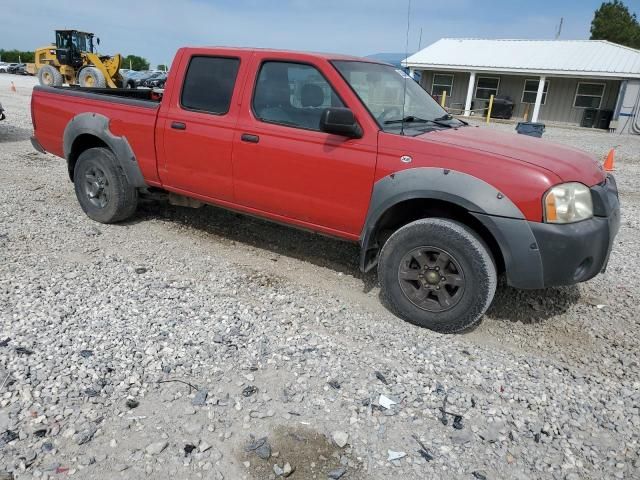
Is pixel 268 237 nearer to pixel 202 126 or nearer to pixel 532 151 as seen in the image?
pixel 202 126

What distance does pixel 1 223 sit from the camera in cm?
552

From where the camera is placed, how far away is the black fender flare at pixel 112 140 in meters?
5.14

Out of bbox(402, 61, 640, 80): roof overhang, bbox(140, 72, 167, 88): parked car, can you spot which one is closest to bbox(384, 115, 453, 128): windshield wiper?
bbox(402, 61, 640, 80): roof overhang

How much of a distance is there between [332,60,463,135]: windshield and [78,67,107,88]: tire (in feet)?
67.2

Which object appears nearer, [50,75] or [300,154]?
[300,154]

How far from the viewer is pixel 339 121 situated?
362 centimetres

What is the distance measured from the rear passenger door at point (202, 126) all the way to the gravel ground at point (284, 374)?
0.78m

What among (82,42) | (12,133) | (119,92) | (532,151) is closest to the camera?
(532,151)

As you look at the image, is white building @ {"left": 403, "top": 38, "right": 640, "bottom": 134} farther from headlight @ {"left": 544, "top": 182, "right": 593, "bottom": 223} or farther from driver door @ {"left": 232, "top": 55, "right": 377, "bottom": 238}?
driver door @ {"left": 232, "top": 55, "right": 377, "bottom": 238}

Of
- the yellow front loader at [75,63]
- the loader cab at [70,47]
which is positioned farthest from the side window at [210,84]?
the loader cab at [70,47]

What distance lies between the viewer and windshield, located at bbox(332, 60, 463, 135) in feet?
13.0

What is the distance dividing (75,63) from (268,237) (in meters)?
22.1

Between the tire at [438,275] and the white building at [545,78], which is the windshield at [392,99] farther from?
the white building at [545,78]

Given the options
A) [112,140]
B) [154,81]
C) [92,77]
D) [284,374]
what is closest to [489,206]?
[284,374]
